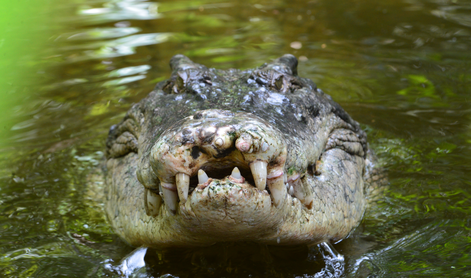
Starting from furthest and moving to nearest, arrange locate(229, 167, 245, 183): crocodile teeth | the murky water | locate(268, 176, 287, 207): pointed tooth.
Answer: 1. the murky water
2. locate(268, 176, 287, 207): pointed tooth
3. locate(229, 167, 245, 183): crocodile teeth

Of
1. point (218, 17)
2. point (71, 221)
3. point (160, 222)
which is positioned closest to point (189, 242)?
point (160, 222)

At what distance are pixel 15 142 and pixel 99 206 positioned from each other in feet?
5.14

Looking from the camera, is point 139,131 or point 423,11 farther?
point 423,11

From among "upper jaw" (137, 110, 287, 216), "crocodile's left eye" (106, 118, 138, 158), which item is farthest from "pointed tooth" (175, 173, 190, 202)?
"crocodile's left eye" (106, 118, 138, 158)

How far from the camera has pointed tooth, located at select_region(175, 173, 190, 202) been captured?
2.03 metres

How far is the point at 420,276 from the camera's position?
8.49 ft

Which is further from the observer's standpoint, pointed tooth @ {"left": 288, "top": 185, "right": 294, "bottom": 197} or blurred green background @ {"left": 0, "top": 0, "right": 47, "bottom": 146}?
blurred green background @ {"left": 0, "top": 0, "right": 47, "bottom": 146}

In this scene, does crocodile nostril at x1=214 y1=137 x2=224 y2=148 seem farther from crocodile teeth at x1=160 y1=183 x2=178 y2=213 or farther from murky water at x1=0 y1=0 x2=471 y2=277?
murky water at x1=0 y1=0 x2=471 y2=277

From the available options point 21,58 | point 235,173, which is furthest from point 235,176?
point 21,58

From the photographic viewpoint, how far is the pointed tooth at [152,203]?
7.86ft

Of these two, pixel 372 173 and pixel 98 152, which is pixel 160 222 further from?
pixel 98 152

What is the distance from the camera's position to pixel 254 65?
6324 mm

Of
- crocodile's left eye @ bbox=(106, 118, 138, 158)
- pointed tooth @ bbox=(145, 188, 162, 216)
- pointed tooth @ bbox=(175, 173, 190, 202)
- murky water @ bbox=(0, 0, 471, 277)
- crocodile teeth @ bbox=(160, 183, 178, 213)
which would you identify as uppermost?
pointed tooth @ bbox=(175, 173, 190, 202)

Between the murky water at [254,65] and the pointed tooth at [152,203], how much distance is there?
475mm
